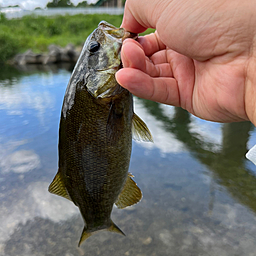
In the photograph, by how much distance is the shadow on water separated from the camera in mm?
3684

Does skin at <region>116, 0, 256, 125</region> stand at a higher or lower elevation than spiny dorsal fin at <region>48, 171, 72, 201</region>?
higher

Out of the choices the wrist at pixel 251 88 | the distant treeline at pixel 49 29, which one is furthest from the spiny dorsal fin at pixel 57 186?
the distant treeline at pixel 49 29

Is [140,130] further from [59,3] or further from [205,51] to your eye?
[59,3]

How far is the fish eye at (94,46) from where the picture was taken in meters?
1.53

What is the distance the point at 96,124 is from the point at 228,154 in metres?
3.63

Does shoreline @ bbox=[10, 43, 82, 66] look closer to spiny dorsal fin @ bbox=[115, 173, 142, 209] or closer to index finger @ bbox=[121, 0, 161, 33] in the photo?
index finger @ bbox=[121, 0, 161, 33]

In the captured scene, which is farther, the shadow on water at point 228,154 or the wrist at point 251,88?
the shadow on water at point 228,154

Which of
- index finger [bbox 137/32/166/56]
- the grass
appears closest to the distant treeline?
the grass

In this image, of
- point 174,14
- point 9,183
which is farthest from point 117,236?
point 174,14

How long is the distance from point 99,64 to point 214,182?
9.79 feet

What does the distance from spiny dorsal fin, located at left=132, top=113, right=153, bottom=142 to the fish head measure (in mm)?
259

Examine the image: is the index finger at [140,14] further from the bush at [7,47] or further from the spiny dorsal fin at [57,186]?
the bush at [7,47]

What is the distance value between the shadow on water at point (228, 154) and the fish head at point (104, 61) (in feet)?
9.22

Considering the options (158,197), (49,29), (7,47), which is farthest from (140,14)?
(49,29)
